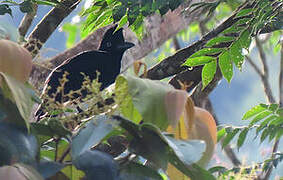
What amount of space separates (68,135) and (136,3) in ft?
2.43

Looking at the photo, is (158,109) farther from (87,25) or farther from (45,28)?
(45,28)

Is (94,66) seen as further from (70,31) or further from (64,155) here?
(70,31)

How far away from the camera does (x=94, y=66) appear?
1.79m

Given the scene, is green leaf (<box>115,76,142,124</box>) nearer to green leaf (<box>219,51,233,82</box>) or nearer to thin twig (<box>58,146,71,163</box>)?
thin twig (<box>58,146,71,163</box>)

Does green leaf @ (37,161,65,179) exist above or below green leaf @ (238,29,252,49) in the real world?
above

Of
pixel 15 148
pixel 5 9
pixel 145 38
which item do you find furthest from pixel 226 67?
pixel 145 38

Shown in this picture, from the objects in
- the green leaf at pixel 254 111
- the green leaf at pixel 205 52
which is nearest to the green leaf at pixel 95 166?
the green leaf at pixel 205 52

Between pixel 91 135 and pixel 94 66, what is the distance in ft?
3.84

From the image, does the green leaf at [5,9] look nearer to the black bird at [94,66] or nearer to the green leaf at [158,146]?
the black bird at [94,66]

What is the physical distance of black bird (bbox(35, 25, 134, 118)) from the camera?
168 cm

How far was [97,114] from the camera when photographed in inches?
27.5

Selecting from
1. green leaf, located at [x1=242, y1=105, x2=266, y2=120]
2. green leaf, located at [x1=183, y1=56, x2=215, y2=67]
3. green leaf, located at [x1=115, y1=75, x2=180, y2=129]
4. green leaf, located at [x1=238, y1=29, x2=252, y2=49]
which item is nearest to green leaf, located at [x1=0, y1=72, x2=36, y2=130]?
green leaf, located at [x1=115, y1=75, x2=180, y2=129]

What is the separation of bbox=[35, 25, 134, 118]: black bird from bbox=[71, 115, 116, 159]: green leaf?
3.06ft

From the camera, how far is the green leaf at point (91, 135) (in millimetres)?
612
